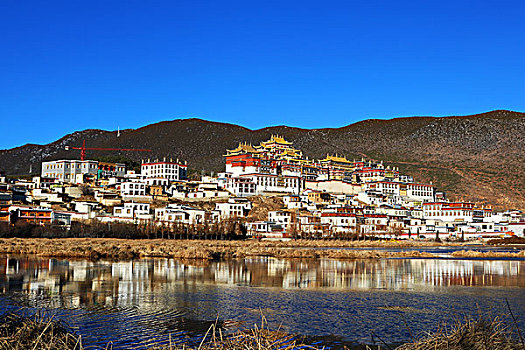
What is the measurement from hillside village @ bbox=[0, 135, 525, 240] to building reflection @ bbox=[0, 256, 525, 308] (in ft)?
116

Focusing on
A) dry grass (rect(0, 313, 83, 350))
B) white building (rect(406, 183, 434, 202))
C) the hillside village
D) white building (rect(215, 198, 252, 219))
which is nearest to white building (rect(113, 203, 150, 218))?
the hillside village

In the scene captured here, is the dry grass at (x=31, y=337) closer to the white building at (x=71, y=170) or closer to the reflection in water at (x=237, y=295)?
the reflection in water at (x=237, y=295)

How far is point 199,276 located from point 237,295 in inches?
252

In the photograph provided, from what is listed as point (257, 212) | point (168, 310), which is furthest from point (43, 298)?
point (257, 212)

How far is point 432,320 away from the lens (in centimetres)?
1647

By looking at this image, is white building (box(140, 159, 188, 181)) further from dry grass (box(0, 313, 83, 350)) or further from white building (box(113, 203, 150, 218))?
dry grass (box(0, 313, 83, 350))

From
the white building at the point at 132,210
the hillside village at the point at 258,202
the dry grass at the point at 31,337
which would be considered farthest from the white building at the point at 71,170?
the dry grass at the point at 31,337

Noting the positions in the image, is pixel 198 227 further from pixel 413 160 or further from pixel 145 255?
pixel 413 160

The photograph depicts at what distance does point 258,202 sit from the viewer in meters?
91.4

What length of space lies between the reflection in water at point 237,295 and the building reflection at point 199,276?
0.14 feet

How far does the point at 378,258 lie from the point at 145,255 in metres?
16.4

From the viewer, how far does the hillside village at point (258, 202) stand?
75.2 m

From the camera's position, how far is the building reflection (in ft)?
69.2

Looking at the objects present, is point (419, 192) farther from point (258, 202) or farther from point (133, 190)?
point (133, 190)
